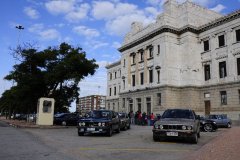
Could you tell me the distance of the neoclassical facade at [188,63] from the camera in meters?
38.7

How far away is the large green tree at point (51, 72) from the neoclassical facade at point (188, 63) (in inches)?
601

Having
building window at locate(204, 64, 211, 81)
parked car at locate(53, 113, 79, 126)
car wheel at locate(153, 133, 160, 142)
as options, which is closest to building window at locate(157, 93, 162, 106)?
building window at locate(204, 64, 211, 81)

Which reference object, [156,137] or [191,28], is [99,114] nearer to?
[156,137]

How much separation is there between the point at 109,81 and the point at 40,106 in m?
46.3

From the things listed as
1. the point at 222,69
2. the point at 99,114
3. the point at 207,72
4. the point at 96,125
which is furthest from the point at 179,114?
the point at 207,72

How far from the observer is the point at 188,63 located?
4362cm

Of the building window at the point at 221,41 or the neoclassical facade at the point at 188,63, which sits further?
the building window at the point at 221,41

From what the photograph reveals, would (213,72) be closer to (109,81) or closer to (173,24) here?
(173,24)

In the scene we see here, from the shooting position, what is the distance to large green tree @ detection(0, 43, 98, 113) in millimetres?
30625

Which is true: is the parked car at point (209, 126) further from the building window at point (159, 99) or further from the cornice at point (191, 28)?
the cornice at point (191, 28)

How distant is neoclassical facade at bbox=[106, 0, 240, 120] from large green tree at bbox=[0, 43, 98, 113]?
15258 mm

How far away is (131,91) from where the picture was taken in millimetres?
50531

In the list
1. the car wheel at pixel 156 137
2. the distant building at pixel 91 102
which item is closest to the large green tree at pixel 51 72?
the car wheel at pixel 156 137

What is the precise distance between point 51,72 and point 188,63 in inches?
898
